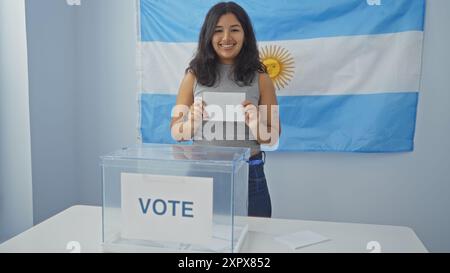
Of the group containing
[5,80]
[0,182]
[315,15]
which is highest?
[315,15]

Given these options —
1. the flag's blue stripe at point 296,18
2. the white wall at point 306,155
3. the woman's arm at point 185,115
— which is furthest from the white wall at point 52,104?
the woman's arm at point 185,115

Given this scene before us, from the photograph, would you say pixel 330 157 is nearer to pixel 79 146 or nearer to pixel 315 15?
pixel 315 15

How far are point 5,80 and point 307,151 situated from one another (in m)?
1.57

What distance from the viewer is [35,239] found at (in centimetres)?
A: 91

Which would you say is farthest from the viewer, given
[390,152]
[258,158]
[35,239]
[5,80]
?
[390,152]

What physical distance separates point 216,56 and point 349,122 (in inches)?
38.1

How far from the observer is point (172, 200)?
2.59 ft

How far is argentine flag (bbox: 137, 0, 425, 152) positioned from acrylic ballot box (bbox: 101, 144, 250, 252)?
1.33 metres

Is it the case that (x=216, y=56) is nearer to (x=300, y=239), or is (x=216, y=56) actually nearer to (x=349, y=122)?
(x=300, y=239)

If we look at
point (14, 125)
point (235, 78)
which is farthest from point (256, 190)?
point (14, 125)

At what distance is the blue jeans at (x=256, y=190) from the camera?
1331 millimetres

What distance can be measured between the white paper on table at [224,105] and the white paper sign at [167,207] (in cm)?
50

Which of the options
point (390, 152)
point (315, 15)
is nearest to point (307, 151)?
point (390, 152)
